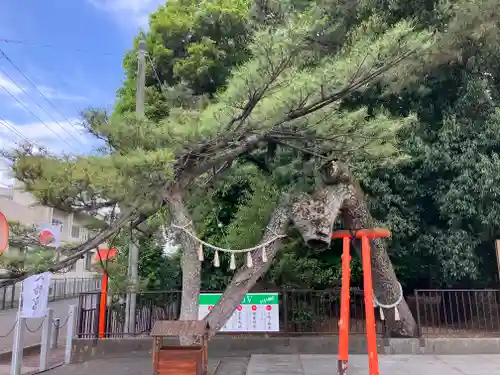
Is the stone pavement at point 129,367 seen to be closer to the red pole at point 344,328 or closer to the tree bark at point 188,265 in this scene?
the tree bark at point 188,265

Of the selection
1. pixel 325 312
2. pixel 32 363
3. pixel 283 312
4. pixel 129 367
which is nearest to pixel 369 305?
pixel 283 312

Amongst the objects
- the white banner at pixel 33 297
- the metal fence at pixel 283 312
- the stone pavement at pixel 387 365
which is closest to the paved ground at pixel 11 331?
the white banner at pixel 33 297

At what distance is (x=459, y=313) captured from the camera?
32.6 feet

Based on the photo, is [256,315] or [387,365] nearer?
[387,365]

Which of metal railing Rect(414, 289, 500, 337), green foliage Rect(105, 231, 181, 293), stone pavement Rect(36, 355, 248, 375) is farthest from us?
green foliage Rect(105, 231, 181, 293)

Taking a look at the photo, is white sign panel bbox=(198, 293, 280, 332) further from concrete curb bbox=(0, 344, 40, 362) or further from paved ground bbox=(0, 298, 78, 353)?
concrete curb bbox=(0, 344, 40, 362)

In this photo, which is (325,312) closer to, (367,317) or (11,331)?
(367,317)

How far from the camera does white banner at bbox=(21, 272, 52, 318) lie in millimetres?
7645

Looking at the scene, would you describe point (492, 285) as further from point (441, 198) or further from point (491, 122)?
point (491, 122)

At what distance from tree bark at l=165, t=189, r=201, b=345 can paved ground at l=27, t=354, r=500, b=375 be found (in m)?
1.72

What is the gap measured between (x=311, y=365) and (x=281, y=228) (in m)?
2.74

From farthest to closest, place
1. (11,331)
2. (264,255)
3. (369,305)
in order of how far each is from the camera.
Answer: (11,331) < (264,255) < (369,305)

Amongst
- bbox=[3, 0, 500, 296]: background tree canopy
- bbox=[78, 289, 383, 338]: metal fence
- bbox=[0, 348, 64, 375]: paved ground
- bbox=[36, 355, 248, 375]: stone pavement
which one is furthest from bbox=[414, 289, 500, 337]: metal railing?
bbox=[0, 348, 64, 375]: paved ground

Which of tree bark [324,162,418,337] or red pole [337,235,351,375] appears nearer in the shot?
red pole [337,235,351,375]
